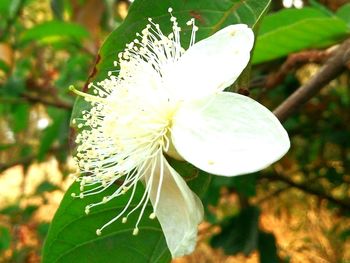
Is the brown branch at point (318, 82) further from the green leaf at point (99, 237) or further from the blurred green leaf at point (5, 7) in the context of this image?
the blurred green leaf at point (5, 7)

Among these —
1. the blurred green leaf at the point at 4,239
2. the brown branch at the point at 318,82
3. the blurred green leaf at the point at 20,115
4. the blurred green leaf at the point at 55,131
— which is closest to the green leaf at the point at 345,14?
the brown branch at the point at 318,82

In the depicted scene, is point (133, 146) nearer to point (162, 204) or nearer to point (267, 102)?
point (162, 204)

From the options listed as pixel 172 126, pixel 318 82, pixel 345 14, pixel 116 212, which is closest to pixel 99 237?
pixel 116 212

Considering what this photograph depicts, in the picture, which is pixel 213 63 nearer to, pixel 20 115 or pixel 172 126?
pixel 172 126

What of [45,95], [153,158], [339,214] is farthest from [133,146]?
[339,214]

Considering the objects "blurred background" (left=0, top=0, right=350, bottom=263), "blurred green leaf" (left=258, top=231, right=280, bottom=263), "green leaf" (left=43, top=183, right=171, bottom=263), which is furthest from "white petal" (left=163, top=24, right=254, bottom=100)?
"blurred green leaf" (left=258, top=231, right=280, bottom=263)

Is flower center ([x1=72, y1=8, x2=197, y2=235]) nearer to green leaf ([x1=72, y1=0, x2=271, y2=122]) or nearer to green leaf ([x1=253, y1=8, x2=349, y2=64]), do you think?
green leaf ([x1=72, y1=0, x2=271, y2=122])
